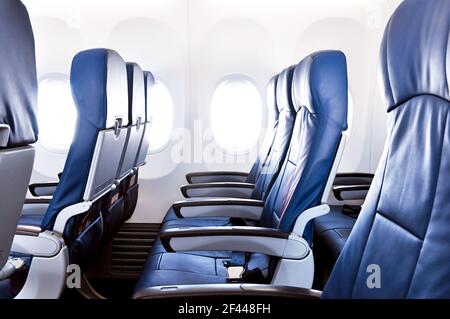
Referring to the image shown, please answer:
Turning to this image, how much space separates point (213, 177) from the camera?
3.43 m

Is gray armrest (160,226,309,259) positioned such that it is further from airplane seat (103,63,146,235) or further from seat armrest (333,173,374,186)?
seat armrest (333,173,374,186)

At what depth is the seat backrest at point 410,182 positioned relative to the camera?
0.79m

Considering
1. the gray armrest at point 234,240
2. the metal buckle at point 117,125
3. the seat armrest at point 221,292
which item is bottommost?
the gray armrest at point 234,240

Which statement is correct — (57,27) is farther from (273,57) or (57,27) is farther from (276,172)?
(276,172)

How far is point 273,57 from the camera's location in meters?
3.74

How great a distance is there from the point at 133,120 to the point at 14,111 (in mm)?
1573

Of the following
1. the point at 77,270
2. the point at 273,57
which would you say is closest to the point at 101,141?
the point at 77,270

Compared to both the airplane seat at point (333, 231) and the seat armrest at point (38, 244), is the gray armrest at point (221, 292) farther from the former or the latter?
the airplane seat at point (333, 231)

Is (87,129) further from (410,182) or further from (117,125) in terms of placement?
(410,182)

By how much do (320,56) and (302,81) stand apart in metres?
0.18

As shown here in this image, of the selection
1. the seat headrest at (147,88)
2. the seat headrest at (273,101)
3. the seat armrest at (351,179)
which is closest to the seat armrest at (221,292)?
the seat headrest at (273,101)

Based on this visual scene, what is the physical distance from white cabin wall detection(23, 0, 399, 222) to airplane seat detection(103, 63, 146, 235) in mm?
1008

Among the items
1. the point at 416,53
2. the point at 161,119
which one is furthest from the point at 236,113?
the point at 416,53

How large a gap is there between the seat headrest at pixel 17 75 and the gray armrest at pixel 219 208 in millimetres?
1244
